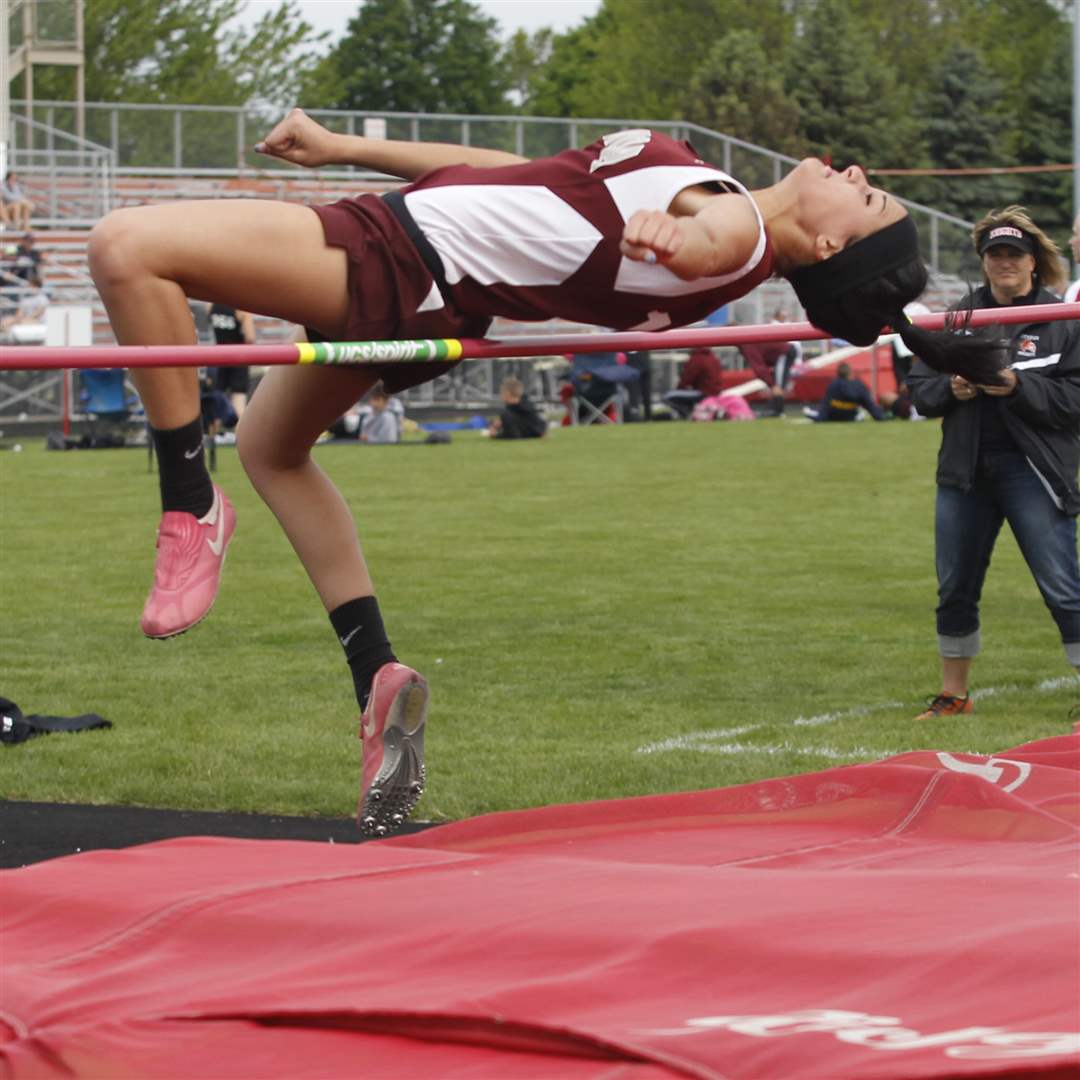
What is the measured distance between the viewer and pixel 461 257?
4320 mm

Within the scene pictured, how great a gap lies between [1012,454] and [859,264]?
10.7 ft

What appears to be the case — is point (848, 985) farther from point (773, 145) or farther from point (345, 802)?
point (773, 145)

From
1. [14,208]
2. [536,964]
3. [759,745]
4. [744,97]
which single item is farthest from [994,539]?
[744,97]

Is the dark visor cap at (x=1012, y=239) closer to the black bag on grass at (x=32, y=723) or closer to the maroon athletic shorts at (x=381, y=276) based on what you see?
the maroon athletic shorts at (x=381, y=276)

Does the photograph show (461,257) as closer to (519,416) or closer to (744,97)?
(519,416)

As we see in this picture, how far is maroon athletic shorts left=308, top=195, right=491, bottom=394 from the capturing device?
4305 millimetres

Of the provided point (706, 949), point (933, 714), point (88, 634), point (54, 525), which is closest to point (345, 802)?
point (933, 714)

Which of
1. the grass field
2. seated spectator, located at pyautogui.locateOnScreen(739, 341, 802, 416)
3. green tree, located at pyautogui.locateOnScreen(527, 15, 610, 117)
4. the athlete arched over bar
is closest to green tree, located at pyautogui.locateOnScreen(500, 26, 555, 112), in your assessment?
green tree, located at pyautogui.locateOnScreen(527, 15, 610, 117)

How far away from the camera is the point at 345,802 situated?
6.39 meters

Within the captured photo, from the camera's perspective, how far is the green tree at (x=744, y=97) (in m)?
60.0

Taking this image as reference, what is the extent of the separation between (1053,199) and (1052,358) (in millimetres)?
57455

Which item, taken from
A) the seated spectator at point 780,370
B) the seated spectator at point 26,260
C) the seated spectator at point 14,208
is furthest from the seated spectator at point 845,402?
the seated spectator at point 14,208

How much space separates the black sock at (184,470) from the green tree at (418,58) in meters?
72.6

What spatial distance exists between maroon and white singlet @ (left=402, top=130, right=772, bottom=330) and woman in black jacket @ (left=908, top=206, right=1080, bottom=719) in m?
3.28
